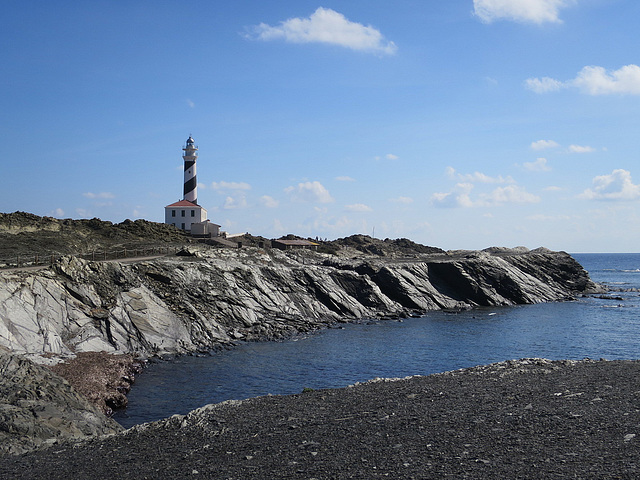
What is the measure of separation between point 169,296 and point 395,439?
30611 millimetres

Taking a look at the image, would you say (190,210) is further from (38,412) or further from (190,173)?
(38,412)

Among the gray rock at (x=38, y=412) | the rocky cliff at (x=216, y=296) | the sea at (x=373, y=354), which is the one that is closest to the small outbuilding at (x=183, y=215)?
the rocky cliff at (x=216, y=296)

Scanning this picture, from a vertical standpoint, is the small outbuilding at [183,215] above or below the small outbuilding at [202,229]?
above

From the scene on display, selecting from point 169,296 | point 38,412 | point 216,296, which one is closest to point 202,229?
point 216,296

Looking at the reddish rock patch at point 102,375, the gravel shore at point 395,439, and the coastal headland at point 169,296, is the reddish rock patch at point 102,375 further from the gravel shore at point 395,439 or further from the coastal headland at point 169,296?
the gravel shore at point 395,439

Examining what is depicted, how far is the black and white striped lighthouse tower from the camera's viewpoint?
83062 mm

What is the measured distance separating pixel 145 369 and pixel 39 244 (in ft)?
116

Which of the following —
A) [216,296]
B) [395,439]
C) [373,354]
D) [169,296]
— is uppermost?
[169,296]

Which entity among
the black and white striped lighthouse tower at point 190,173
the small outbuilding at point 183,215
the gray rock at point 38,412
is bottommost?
the gray rock at point 38,412

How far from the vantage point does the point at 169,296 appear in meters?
39.5

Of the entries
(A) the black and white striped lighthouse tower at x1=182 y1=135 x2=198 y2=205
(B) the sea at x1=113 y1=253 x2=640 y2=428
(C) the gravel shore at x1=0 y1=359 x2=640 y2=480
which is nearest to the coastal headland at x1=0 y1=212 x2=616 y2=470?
(B) the sea at x1=113 y1=253 x2=640 y2=428

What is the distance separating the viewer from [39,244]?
5562cm

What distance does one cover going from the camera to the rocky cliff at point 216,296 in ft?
101

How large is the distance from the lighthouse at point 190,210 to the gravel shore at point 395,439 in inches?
2378
